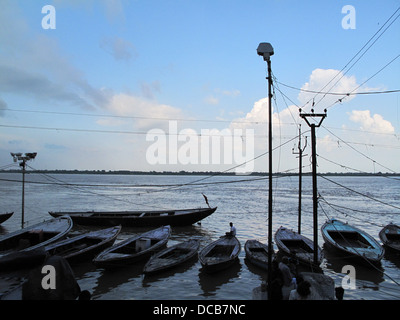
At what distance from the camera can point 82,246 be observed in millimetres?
17797

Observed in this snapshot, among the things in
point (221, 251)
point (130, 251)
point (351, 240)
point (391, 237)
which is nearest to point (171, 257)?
point (130, 251)

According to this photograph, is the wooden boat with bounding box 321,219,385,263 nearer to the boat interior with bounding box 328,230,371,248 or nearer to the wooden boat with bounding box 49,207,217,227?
the boat interior with bounding box 328,230,371,248

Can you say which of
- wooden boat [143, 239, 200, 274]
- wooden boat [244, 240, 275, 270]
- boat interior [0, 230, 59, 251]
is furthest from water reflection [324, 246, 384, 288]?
boat interior [0, 230, 59, 251]

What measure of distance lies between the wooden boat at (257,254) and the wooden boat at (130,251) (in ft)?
19.0

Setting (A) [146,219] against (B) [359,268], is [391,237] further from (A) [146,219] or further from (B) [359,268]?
(A) [146,219]

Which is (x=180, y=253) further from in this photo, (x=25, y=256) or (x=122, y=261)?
(x=25, y=256)

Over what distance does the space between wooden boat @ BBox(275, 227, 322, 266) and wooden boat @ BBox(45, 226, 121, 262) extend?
11453 mm

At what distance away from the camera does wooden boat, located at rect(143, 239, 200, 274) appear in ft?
47.4

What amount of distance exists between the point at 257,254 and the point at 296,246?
3.96m

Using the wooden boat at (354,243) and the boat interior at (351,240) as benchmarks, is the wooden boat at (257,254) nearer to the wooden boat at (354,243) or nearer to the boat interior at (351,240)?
the wooden boat at (354,243)

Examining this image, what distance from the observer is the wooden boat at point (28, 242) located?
14086mm

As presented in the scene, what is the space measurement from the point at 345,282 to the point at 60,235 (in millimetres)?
17828

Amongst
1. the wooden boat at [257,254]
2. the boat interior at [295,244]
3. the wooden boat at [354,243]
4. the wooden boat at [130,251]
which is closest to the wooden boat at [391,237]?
the wooden boat at [354,243]

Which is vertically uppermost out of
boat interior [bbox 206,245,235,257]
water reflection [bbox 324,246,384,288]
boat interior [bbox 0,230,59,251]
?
boat interior [bbox 0,230,59,251]
